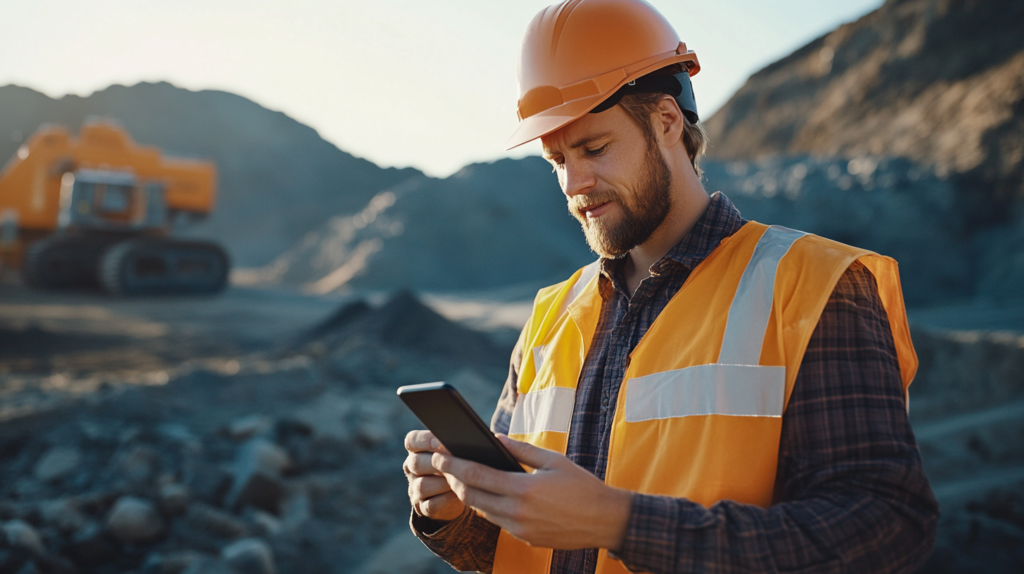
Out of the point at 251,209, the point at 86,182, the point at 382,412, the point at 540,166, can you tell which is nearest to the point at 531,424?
the point at 382,412

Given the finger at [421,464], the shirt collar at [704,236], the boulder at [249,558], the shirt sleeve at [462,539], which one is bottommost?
the boulder at [249,558]

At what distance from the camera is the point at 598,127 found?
1482 mm

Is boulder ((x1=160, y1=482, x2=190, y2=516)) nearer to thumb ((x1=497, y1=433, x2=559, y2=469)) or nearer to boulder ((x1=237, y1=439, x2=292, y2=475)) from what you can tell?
boulder ((x1=237, y1=439, x2=292, y2=475))

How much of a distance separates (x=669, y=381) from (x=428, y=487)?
1.76ft

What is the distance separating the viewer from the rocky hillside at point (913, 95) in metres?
18.2

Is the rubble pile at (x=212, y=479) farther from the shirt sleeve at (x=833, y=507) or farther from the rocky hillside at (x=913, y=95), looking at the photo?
the rocky hillside at (x=913, y=95)

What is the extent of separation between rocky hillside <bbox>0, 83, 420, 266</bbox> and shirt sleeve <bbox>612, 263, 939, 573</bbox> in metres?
45.2

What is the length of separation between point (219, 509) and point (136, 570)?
710mm

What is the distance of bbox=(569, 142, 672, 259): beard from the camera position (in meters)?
1.48

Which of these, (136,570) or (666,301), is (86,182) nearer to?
(136,570)

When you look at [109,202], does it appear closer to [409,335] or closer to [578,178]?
[409,335]

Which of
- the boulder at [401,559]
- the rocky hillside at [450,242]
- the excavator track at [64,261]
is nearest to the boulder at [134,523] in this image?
the boulder at [401,559]

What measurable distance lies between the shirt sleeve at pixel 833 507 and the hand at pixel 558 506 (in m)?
0.03

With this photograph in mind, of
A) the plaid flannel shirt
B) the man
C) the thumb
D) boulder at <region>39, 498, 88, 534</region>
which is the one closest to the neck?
the man
